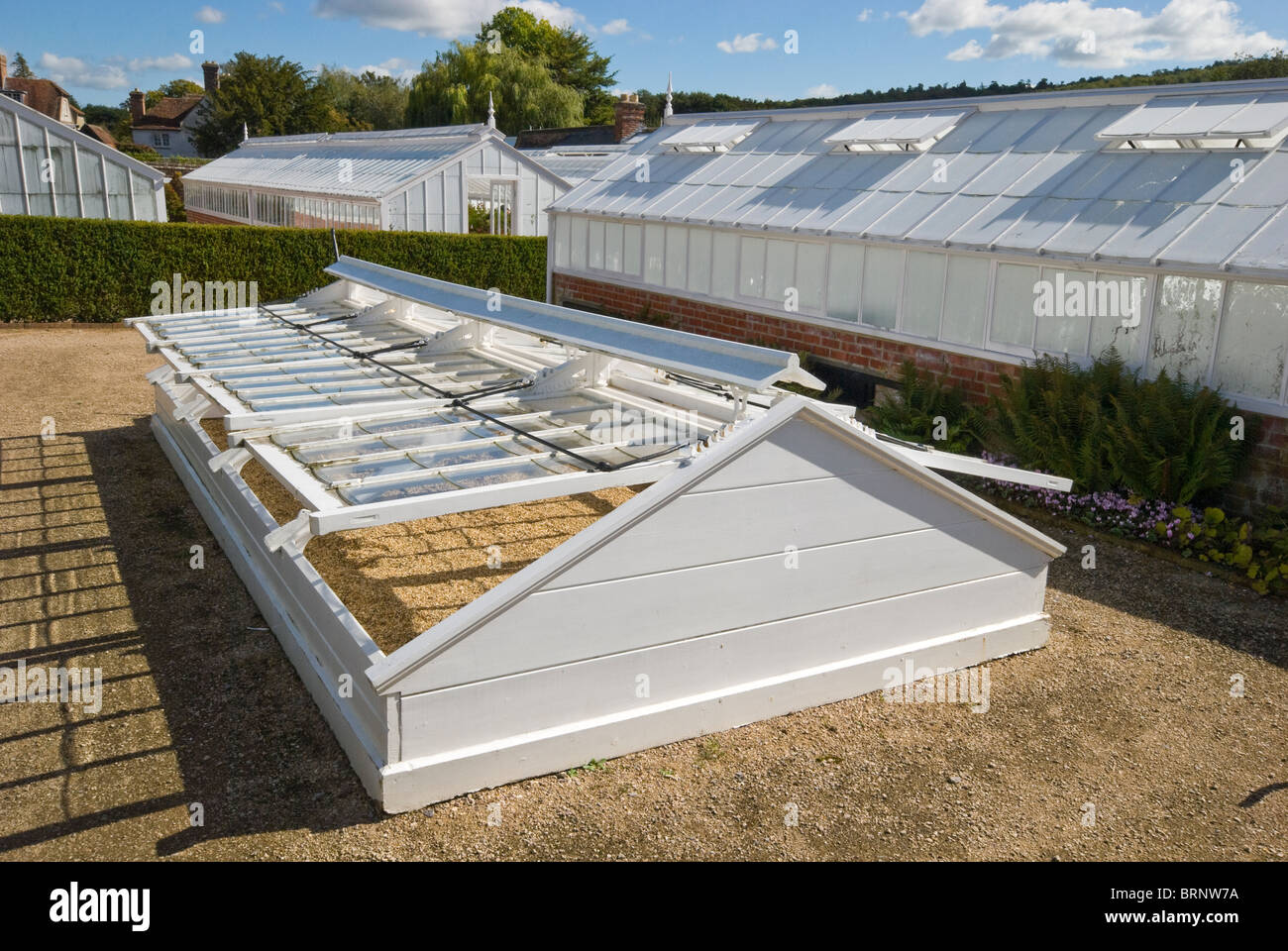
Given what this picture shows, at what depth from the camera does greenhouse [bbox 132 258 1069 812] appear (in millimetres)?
4301

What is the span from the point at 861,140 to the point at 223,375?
870cm

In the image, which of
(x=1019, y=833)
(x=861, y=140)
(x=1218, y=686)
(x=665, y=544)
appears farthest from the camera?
(x=861, y=140)

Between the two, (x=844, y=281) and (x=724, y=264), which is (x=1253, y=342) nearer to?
(x=844, y=281)

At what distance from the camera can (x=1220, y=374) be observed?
7883 millimetres

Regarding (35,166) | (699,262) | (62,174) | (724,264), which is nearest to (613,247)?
(699,262)

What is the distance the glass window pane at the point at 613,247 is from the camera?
15.6m

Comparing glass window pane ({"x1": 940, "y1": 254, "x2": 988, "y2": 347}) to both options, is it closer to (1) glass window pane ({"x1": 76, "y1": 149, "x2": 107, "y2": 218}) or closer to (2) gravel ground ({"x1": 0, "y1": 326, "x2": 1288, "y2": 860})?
(2) gravel ground ({"x1": 0, "y1": 326, "x2": 1288, "y2": 860})

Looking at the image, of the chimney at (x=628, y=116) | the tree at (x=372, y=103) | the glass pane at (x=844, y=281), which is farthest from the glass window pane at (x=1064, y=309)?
the tree at (x=372, y=103)

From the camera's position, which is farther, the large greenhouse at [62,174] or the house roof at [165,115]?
the house roof at [165,115]

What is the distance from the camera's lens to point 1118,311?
860cm

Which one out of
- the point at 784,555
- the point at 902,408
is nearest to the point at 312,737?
the point at 784,555

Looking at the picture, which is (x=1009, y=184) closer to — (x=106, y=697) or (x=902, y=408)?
(x=902, y=408)

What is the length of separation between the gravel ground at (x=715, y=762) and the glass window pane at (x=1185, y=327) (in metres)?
2.15

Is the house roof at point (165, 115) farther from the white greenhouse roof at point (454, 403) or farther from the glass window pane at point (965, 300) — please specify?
the glass window pane at point (965, 300)
